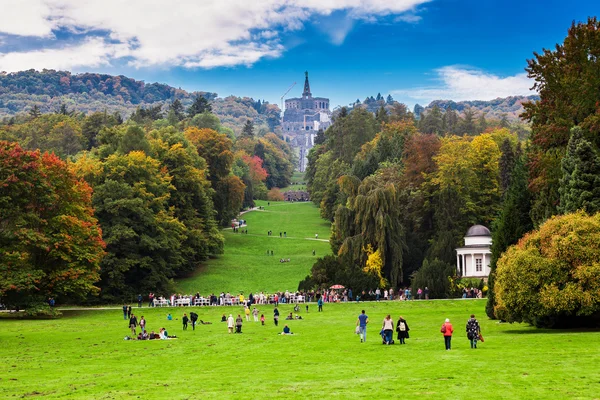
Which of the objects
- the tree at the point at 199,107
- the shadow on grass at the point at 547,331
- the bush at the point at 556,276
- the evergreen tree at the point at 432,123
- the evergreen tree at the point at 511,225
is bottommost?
the shadow on grass at the point at 547,331

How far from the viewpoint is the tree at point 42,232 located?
159ft

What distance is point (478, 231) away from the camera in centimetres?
7031

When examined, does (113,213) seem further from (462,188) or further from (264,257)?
(462,188)

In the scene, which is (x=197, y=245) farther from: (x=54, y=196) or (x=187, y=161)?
(x=54, y=196)

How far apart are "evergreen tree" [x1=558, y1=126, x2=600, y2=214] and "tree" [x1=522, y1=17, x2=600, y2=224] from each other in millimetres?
3603

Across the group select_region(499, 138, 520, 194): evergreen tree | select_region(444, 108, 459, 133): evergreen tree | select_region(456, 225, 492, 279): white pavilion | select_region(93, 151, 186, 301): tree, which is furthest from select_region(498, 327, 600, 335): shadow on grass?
select_region(444, 108, 459, 133): evergreen tree

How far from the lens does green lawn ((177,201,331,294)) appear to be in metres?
73.2

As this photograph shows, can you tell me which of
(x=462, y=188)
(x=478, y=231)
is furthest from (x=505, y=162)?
(x=478, y=231)

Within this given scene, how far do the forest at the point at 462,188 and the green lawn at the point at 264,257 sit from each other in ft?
18.7

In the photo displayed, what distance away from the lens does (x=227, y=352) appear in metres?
30.8

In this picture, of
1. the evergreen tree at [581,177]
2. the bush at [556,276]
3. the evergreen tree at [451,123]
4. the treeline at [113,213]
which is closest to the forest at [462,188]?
the evergreen tree at [581,177]

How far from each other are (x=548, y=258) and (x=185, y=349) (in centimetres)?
1572

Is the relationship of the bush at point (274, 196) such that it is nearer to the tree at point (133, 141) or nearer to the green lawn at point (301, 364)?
the tree at point (133, 141)

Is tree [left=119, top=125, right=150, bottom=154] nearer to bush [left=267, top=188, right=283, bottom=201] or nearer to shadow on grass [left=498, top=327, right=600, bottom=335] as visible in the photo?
shadow on grass [left=498, top=327, right=600, bottom=335]
